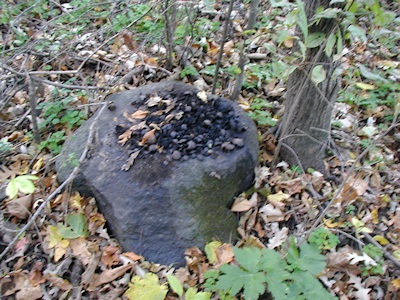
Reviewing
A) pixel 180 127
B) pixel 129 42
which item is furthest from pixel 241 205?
pixel 129 42

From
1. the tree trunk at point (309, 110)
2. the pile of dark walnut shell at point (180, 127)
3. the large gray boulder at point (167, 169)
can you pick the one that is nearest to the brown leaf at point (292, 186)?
the tree trunk at point (309, 110)

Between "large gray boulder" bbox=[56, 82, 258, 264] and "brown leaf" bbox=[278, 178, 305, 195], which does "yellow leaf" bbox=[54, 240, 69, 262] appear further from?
"brown leaf" bbox=[278, 178, 305, 195]

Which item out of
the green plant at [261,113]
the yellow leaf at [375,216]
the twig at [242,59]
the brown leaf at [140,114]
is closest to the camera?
the yellow leaf at [375,216]

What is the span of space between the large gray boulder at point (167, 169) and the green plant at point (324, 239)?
60cm

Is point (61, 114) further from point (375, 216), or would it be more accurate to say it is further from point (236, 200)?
point (375, 216)

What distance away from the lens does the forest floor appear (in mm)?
2502

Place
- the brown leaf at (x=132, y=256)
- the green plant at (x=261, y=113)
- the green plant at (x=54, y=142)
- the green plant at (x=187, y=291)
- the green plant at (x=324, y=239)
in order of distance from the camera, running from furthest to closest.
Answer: the green plant at (x=261, y=113) → the green plant at (x=54, y=142) → the green plant at (x=324, y=239) → the brown leaf at (x=132, y=256) → the green plant at (x=187, y=291)

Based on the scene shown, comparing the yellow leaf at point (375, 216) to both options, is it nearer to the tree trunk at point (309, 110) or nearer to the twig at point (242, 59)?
the tree trunk at point (309, 110)

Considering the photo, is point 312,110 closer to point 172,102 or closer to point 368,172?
point 368,172

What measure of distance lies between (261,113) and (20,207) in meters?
2.24

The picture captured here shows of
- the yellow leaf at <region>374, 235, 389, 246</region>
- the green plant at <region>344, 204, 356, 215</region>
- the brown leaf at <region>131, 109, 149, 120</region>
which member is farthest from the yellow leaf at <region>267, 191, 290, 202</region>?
the brown leaf at <region>131, 109, 149, 120</region>

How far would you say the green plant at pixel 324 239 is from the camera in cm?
267

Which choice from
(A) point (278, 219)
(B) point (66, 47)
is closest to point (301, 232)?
(A) point (278, 219)

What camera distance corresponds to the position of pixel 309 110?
9.73 ft
